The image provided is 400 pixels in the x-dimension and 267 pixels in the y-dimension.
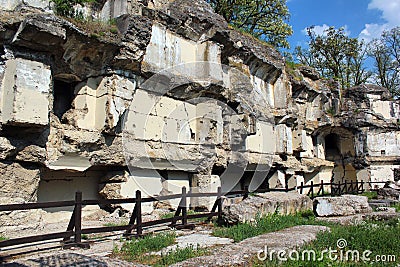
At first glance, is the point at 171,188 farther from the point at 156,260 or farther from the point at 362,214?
the point at 156,260

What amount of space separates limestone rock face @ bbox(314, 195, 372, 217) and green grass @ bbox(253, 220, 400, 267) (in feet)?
8.53

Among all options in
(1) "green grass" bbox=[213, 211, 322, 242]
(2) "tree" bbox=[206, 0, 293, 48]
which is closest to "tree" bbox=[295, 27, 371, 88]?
(2) "tree" bbox=[206, 0, 293, 48]

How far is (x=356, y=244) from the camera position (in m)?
6.51

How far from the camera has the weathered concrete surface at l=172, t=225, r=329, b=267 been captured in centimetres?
519

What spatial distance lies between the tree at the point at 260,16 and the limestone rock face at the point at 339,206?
17.5 metres

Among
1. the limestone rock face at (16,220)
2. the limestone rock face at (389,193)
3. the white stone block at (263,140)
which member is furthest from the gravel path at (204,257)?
the limestone rock face at (389,193)

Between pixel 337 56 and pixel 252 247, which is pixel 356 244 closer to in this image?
pixel 252 247

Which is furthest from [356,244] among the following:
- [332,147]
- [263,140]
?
[332,147]

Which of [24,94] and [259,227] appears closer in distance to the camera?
[259,227]

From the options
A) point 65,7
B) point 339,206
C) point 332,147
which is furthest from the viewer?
point 332,147

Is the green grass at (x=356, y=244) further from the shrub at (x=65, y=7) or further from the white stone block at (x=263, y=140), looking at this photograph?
the white stone block at (x=263, y=140)

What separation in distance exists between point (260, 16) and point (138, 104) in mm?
17999

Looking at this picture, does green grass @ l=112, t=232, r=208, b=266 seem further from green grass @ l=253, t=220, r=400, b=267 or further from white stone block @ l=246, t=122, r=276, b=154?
white stone block @ l=246, t=122, r=276, b=154

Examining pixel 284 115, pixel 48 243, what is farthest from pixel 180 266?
pixel 284 115
